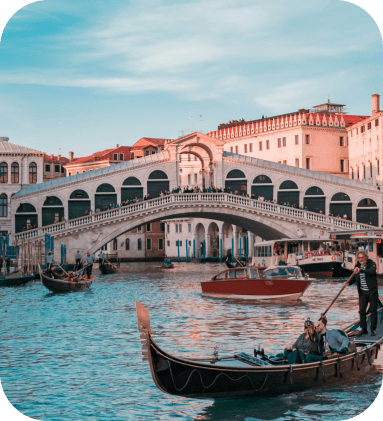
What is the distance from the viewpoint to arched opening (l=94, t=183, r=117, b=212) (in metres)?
37.8

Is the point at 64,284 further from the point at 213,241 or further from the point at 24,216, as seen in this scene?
the point at 213,241

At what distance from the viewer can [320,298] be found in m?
20.0

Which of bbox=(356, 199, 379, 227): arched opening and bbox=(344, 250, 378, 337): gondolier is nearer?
bbox=(344, 250, 378, 337): gondolier

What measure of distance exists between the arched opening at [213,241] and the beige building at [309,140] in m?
6.42

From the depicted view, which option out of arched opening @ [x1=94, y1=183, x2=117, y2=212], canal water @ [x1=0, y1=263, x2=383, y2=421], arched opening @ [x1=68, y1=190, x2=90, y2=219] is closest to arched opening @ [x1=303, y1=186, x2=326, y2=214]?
arched opening @ [x1=94, y1=183, x2=117, y2=212]

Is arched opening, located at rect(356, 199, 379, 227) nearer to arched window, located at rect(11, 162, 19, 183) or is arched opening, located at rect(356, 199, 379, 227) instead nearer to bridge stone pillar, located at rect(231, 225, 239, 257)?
bridge stone pillar, located at rect(231, 225, 239, 257)

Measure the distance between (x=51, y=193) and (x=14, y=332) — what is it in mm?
23892

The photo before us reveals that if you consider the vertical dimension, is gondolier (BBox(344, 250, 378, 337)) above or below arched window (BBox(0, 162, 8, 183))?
below

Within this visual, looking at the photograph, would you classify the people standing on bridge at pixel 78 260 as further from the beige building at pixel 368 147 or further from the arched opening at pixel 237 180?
the beige building at pixel 368 147

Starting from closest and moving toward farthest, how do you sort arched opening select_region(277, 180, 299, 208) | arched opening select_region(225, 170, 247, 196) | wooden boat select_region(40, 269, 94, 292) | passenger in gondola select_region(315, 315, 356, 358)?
passenger in gondola select_region(315, 315, 356, 358) → wooden boat select_region(40, 269, 94, 292) → arched opening select_region(277, 180, 299, 208) → arched opening select_region(225, 170, 247, 196)

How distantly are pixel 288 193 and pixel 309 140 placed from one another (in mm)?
11338

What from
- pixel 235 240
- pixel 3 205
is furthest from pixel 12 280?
pixel 235 240

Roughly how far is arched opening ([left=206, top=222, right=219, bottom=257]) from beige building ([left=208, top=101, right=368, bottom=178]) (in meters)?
6.42

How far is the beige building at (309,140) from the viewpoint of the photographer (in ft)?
162
